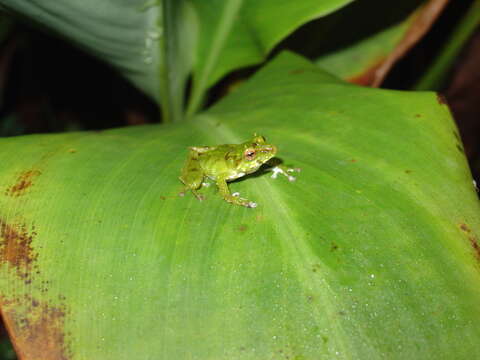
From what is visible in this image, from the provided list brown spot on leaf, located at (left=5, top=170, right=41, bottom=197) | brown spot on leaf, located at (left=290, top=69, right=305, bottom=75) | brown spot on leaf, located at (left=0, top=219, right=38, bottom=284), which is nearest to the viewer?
brown spot on leaf, located at (left=0, top=219, right=38, bottom=284)

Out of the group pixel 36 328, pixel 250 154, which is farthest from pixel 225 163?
pixel 36 328

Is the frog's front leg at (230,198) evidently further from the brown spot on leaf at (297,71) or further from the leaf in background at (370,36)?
the leaf in background at (370,36)

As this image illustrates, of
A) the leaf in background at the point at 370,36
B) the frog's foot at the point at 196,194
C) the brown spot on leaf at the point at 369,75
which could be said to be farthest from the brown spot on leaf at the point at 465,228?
the brown spot on leaf at the point at 369,75

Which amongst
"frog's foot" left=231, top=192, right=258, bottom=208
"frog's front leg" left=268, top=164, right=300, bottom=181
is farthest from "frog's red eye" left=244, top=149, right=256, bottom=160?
"frog's foot" left=231, top=192, right=258, bottom=208

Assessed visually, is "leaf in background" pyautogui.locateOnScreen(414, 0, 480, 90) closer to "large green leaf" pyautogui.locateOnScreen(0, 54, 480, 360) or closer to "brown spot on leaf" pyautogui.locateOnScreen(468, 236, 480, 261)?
"large green leaf" pyautogui.locateOnScreen(0, 54, 480, 360)

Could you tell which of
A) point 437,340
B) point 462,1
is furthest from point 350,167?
point 462,1

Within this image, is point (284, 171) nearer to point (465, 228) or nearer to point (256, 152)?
point (256, 152)

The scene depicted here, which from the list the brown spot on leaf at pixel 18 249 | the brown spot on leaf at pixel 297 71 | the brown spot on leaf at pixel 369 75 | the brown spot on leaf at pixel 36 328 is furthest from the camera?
the brown spot on leaf at pixel 369 75

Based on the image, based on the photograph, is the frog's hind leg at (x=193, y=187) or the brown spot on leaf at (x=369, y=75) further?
the brown spot on leaf at (x=369, y=75)
